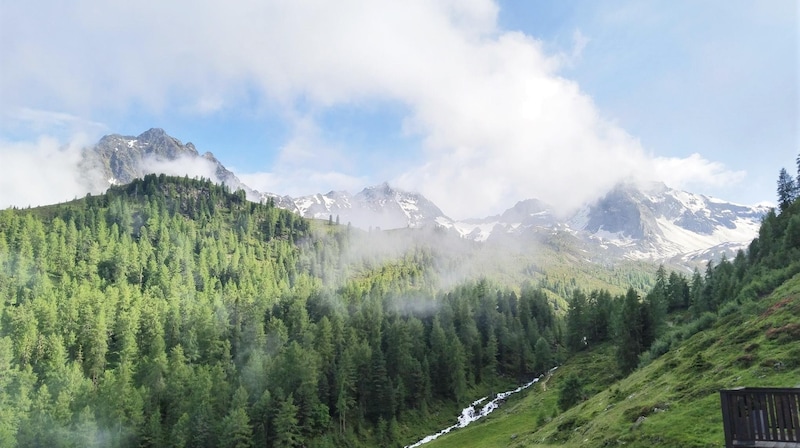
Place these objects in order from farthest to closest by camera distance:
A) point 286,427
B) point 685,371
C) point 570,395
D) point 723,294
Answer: point 286,427 → point 723,294 → point 570,395 → point 685,371

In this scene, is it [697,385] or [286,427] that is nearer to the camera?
[697,385]

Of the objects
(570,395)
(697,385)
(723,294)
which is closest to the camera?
(697,385)

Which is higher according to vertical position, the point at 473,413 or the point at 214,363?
the point at 214,363

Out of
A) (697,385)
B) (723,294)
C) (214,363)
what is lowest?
(214,363)

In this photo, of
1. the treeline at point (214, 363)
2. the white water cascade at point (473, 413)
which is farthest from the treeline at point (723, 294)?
the treeline at point (214, 363)

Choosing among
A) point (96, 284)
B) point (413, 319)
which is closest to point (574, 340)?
point (413, 319)

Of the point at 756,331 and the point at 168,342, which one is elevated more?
the point at 756,331

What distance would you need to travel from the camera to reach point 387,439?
125 metres

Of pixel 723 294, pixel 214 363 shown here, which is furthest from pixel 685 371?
pixel 214 363

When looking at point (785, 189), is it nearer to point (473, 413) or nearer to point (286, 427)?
point (473, 413)

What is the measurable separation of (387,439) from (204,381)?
163 ft

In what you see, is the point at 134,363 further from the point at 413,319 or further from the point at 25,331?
the point at 413,319

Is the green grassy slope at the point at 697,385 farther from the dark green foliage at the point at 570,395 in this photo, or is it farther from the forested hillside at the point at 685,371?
the dark green foliage at the point at 570,395

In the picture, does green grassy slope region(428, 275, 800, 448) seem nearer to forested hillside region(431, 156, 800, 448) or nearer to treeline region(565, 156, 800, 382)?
forested hillside region(431, 156, 800, 448)
